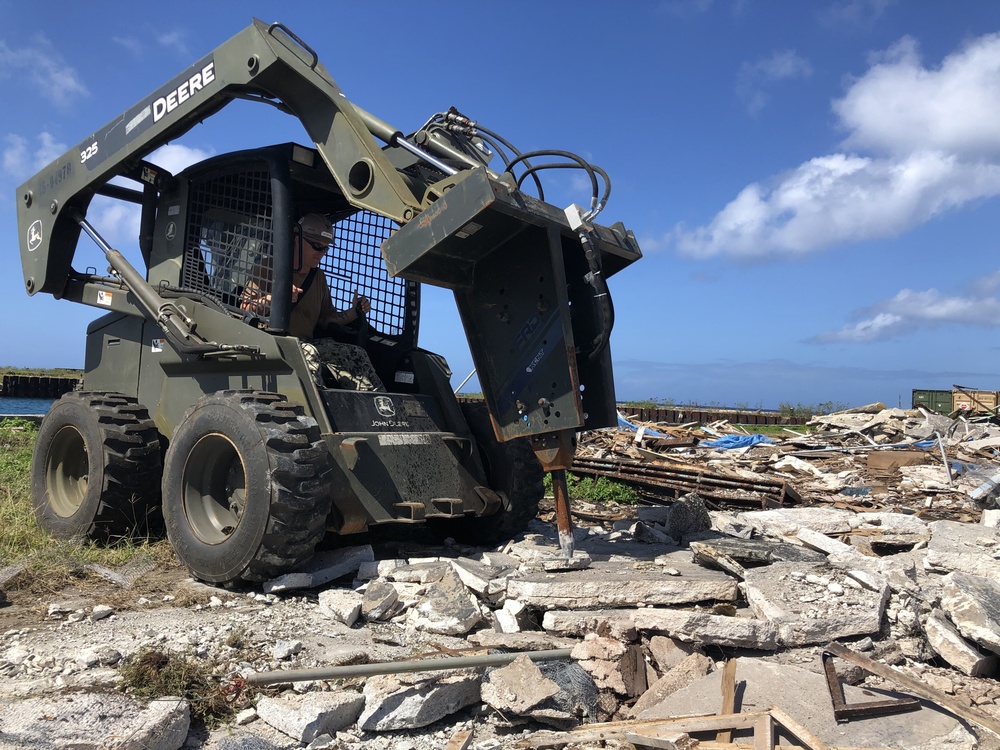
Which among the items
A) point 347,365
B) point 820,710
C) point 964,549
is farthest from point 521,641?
point 964,549

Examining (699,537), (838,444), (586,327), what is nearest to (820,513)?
(699,537)

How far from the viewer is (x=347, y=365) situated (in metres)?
6.00

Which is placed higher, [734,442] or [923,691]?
[734,442]

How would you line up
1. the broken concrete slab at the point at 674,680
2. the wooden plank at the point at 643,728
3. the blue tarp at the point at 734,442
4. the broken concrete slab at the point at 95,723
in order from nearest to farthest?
the broken concrete slab at the point at 95,723
the wooden plank at the point at 643,728
the broken concrete slab at the point at 674,680
the blue tarp at the point at 734,442

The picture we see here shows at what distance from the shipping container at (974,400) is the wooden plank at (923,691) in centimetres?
2046

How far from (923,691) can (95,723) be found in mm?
3323

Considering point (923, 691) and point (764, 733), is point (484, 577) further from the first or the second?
point (923, 691)

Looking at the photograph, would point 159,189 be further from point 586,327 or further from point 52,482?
point 586,327

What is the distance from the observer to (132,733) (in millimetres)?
2832

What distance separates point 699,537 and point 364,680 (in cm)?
331

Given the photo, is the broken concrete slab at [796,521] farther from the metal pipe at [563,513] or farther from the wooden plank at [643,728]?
the wooden plank at [643,728]

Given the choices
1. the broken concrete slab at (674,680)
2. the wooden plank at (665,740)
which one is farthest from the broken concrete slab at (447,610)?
the wooden plank at (665,740)

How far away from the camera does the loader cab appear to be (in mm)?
5621

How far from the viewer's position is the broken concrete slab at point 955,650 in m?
3.88
